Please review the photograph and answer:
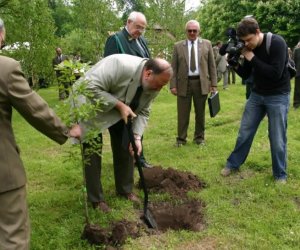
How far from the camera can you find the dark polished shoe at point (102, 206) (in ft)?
14.8

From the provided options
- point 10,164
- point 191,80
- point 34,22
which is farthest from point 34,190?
point 34,22

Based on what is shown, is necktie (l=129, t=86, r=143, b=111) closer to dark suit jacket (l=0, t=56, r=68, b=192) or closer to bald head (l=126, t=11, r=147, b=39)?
dark suit jacket (l=0, t=56, r=68, b=192)

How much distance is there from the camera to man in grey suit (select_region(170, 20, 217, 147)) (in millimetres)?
7156

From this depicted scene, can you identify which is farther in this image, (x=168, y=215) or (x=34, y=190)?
(x=34, y=190)

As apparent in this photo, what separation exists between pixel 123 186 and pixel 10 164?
2.19m

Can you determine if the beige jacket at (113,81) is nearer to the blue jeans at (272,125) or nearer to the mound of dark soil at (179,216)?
the mound of dark soil at (179,216)

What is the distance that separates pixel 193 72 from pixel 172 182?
2584 mm

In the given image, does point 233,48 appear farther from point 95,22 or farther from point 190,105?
point 95,22

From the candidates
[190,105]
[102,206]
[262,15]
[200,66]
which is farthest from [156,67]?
[262,15]

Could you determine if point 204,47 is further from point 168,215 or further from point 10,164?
point 10,164

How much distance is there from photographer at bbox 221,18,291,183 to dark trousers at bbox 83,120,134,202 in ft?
5.58

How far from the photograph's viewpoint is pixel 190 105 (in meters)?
7.36

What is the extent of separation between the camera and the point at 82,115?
3520 millimetres

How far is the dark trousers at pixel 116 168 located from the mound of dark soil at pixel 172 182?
0.45 m
